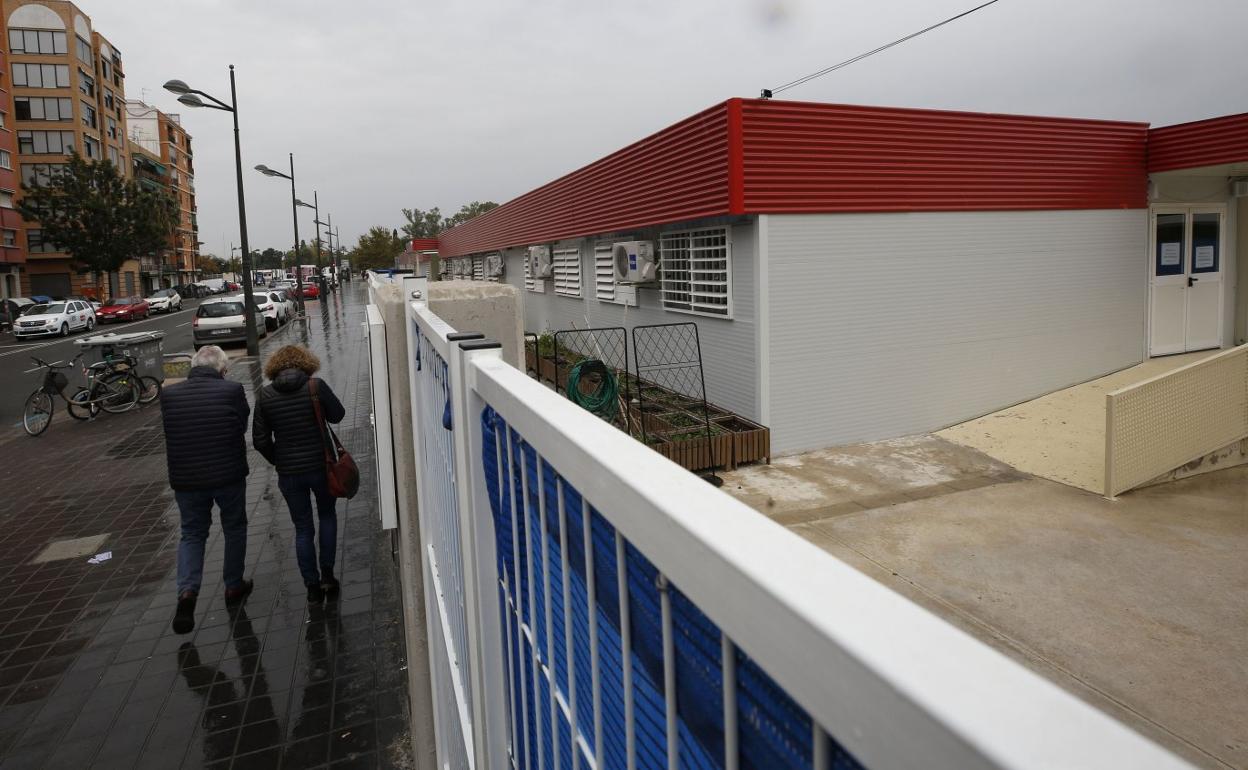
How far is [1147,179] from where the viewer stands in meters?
13.3

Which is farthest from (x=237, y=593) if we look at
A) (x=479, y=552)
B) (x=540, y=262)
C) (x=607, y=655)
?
(x=540, y=262)

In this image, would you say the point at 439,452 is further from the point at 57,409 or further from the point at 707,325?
the point at 57,409

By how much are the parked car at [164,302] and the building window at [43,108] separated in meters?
17.2

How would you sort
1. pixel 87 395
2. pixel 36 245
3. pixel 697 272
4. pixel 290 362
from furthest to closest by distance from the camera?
pixel 36 245, pixel 87 395, pixel 697 272, pixel 290 362

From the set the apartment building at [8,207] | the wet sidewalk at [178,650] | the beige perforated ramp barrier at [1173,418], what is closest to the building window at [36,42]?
the apartment building at [8,207]

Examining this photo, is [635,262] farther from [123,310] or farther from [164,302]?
[164,302]

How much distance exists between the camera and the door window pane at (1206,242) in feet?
45.3

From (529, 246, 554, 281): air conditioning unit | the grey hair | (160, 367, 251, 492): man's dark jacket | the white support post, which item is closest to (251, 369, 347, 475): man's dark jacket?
(160, 367, 251, 492): man's dark jacket

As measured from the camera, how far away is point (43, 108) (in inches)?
2240

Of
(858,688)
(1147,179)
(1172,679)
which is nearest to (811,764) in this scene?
(858,688)

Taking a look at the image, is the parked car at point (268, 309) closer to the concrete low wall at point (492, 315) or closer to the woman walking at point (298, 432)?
the woman walking at point (298, 432)

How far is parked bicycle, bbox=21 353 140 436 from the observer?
12664 millimetres

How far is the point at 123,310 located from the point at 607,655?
47641 millimetres

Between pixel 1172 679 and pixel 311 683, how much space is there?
5469 mm
